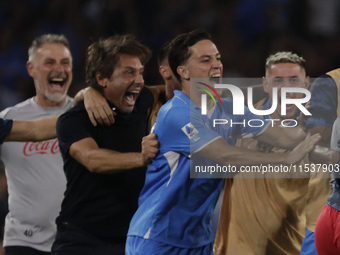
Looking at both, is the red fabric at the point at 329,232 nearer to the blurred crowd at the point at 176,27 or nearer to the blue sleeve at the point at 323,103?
the blue sleeve at the point at 323,103

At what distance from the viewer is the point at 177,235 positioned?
2.71 metres

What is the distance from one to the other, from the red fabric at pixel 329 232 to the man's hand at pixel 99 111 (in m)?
1.27

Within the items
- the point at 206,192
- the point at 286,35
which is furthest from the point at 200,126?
the point at 286,35

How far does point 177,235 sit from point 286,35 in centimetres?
441

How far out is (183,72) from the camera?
306cm

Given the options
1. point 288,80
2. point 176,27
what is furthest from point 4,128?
point 176,27

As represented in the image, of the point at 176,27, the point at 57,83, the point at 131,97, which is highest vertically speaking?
the point at 176,27

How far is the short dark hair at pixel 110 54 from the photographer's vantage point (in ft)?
11.6

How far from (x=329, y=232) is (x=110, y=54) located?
167 cm

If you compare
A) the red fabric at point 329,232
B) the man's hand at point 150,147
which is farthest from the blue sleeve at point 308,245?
the man's hand at point 150,147

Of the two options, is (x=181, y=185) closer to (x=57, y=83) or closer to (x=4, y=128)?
(x=4, y=128)

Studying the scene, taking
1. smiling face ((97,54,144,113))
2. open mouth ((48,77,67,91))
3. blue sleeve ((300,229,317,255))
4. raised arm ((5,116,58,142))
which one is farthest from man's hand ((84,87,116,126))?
blue sleeve ((300,229,317,255))

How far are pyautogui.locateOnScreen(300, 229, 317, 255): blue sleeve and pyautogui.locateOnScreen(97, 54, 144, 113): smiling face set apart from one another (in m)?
1.55

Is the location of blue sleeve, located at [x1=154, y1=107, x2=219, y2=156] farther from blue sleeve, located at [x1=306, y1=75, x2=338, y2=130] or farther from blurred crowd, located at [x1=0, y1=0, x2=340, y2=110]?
blurred crowd, located at [x1=0, y1=0, x2=340, y2=110]
